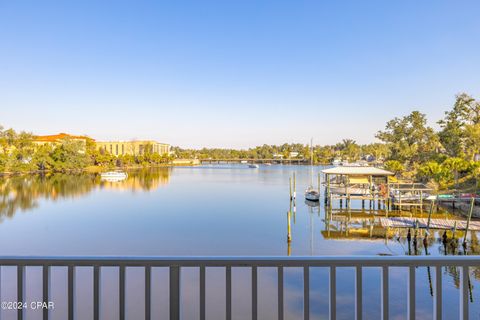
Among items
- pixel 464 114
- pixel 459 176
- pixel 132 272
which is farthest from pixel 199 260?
pixel 464 114

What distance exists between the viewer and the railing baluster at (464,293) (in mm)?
1608

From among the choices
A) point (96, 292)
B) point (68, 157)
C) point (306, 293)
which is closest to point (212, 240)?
point (96, 292)

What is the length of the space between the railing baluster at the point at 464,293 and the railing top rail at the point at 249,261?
59 mm

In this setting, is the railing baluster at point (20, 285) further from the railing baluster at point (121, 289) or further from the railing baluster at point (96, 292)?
the railing baluster at point (121, 289)

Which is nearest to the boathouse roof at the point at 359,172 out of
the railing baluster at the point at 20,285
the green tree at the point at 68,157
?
the railing baluster at the point at 20,285

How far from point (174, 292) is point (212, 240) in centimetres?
1362

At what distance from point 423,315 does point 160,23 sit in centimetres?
2146

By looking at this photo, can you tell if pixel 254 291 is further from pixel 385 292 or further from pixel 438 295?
pixel 438 295

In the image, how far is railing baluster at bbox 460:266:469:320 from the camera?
1.61 m

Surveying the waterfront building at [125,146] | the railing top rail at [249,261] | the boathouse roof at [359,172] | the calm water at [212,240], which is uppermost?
the waterfront building at [125,146]

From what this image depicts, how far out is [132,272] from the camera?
9648 mm

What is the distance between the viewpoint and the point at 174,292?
163cm

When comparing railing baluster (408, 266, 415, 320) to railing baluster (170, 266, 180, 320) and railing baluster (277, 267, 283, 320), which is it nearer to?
railing baluster (277, 267, 283, 320)

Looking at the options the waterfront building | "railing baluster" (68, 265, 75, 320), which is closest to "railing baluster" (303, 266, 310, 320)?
"railing baluster" (68, 265, 75, 320)
